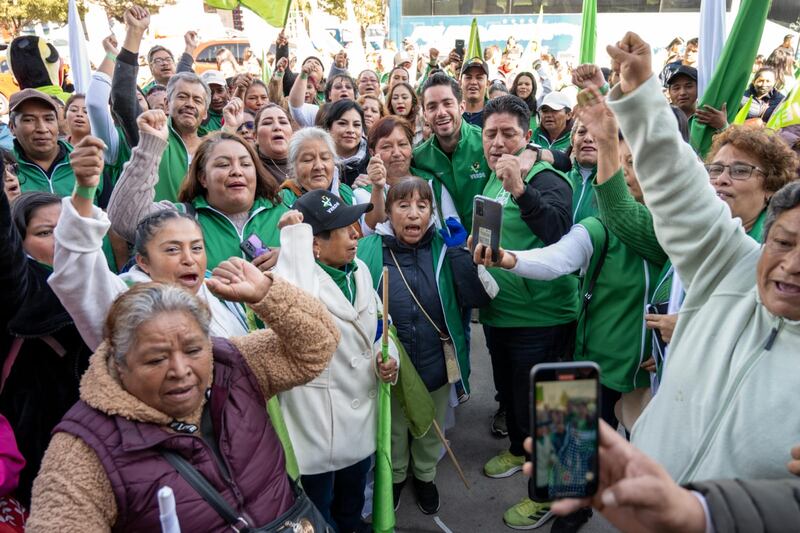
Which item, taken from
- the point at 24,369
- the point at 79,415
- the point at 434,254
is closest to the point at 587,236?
the point at 434,254

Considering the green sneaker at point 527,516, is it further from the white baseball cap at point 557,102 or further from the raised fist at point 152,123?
the white baseball cap at point 557,102

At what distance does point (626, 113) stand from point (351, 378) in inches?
59.7

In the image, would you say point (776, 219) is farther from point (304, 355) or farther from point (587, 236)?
point (304, 355)

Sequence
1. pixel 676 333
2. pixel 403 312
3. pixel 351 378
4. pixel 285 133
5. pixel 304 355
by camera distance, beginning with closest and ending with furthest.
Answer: pixel 676 333
pixel 304 355
pixel 351 378
pixel 403 312
pixel 285 133

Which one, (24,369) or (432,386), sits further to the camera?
(432,386)

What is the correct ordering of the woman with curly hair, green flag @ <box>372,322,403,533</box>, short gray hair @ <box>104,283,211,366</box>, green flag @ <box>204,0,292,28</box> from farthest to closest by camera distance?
green flag @ <box>204,0,292,28</box>
green flag @ <box>372,322,403,533</box>
the woman with curly hair
short gray hair @ <box>104,283,211,366</box>

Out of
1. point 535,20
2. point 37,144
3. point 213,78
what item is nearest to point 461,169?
point 37,144

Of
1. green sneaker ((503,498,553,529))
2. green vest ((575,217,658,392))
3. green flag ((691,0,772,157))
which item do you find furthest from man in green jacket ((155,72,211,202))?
green flag ((691,0,772,157))

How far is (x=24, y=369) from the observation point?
6.31ft

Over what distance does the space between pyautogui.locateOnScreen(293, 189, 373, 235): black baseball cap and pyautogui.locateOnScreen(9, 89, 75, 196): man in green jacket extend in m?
2.09

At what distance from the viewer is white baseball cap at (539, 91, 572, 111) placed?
16.4 feet

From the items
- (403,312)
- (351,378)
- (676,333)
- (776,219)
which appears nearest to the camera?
(776,219)

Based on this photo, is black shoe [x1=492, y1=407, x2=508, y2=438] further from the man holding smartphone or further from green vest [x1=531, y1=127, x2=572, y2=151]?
green vest [x1=531, y1=127, x2=572, y2=151]

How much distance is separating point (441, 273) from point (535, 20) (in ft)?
61.4
